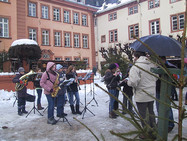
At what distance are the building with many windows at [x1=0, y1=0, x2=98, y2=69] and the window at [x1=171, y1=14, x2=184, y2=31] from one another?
11.8 metres

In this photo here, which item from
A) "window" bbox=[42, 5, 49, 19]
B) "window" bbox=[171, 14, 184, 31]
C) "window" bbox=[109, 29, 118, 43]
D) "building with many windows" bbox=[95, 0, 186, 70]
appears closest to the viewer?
"window" bbox=[171, 14, 184, 31]

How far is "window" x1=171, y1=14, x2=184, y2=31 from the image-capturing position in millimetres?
23300

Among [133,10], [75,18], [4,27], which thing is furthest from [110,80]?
[75,18]

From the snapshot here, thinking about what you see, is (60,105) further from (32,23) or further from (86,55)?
(86,55)

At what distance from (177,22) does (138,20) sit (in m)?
5.62

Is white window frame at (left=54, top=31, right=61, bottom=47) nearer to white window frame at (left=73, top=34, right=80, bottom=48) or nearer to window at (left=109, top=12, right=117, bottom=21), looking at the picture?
white window frame at (left=73, top=34, right=80, bottom=48)

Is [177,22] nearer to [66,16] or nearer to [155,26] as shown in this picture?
[155,26]

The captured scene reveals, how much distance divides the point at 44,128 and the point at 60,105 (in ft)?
3.05

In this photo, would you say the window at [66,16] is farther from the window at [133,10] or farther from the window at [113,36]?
the window at [133,10]

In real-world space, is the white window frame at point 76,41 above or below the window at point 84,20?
below

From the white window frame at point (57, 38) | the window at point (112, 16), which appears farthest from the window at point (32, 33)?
the window at point (112, 16)

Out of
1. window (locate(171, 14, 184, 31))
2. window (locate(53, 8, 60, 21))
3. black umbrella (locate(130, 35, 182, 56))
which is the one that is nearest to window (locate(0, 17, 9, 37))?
window (locate(53, 8, 60, 21))

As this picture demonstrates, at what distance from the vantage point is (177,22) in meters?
23.6

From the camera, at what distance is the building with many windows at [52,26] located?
2100 cm
